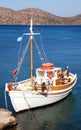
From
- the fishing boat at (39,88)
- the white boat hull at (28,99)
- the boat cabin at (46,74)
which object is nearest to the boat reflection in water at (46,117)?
the white boat hull at (28,99)

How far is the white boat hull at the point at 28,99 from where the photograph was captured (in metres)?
39.0

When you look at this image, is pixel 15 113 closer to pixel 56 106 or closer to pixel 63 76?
pixel 56 106

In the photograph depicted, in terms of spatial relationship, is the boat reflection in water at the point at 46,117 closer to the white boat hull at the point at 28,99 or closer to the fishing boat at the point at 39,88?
the white boat hull at the point at 28,99

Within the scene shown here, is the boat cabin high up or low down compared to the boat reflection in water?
up

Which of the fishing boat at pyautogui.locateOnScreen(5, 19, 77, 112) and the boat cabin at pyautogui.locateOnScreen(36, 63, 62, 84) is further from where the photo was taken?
the boat cabin at pyautogui.locateOnScreen(36, 63, 62, 84)

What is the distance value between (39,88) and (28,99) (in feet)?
6.48

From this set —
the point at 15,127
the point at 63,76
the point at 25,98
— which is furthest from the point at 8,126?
the point at 63,76

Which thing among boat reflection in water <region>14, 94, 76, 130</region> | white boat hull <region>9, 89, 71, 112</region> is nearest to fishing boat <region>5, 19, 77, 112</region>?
white boat hull <region>9, 89, 71, 112</region>

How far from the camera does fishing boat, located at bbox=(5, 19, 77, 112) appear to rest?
129 feet

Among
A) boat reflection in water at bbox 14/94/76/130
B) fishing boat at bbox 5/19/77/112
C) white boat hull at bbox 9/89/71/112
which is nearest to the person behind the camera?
boat reflection in water at bbox 14/94/76/130

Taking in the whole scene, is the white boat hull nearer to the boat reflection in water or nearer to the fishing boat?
the fishing boat

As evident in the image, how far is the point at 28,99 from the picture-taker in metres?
39.7

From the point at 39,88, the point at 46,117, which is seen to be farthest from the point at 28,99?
the point at 46,117

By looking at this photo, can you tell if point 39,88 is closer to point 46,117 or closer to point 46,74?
point 46,74
